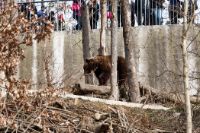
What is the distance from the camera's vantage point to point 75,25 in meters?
20.5

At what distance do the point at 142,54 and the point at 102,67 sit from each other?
244cm

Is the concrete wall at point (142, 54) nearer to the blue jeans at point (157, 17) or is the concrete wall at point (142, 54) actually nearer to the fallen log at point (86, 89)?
the blue jeans at point (157, 17)

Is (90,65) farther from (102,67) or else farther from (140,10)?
(140,10)

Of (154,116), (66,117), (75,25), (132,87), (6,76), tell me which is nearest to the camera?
(6,76)

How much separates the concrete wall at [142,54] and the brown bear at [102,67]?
1.05 m

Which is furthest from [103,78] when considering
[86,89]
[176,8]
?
[176,8]

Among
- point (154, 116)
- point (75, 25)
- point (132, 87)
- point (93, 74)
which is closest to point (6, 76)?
point (154, 116)

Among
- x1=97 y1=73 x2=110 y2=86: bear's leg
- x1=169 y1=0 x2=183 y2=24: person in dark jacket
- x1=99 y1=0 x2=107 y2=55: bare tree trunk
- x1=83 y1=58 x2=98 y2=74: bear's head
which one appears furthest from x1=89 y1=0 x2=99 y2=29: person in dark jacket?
x1=169 y1=0 x2=183 y2=24: person in dark jacket

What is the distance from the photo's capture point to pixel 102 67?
57.6 feet

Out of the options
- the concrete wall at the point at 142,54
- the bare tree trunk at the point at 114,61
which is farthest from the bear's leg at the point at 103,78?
the bare tree trunk at the point at 114,61

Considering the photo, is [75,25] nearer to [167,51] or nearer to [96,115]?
[167,51]

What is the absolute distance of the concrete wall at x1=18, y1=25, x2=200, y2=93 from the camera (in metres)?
18.6

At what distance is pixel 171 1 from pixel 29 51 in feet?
27.2

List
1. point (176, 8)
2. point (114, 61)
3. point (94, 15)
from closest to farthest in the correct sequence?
1. point (176, 8)
2. point (114, 61)
3. point (94, 15)
